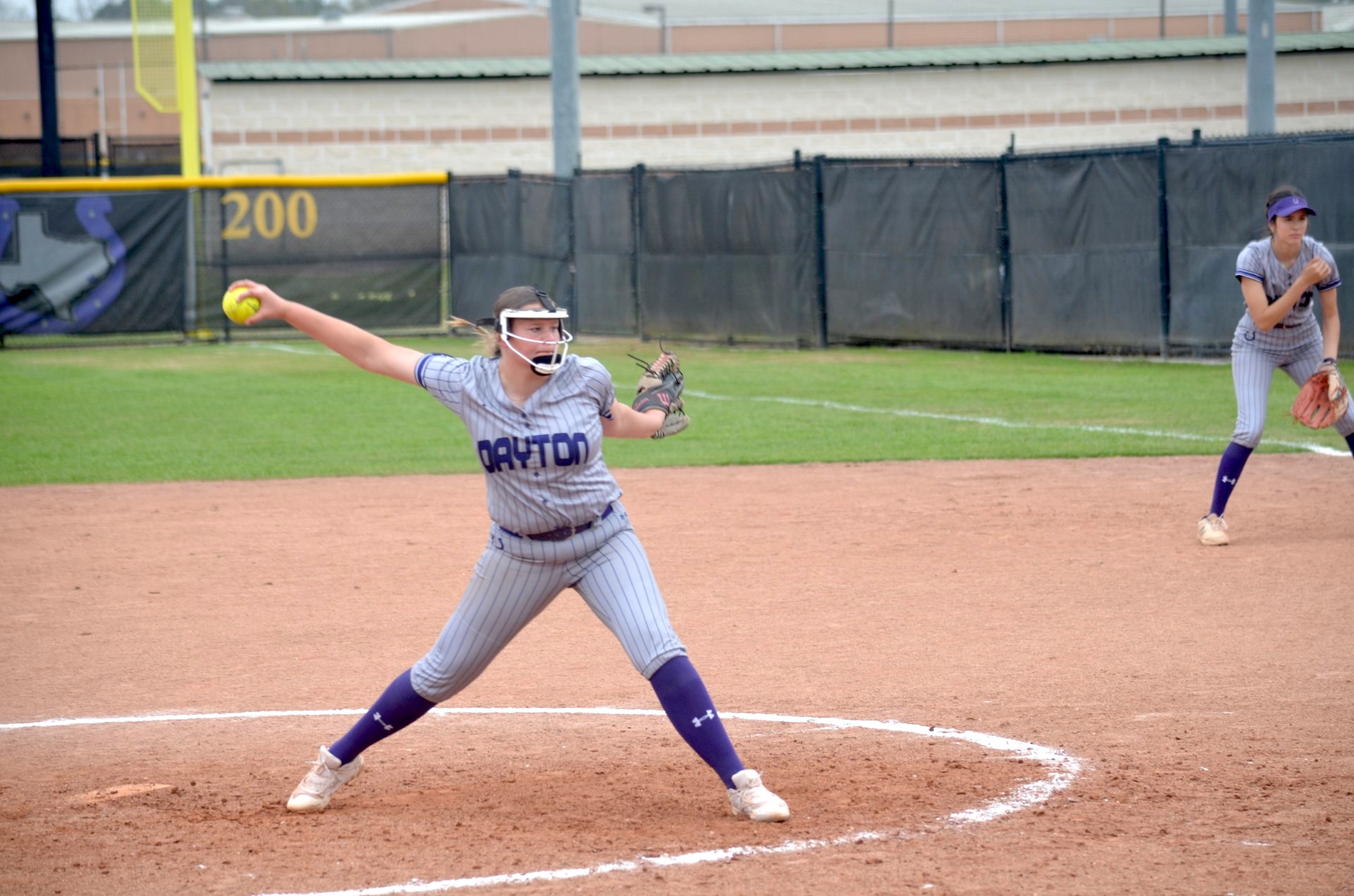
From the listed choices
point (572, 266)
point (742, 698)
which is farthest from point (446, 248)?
point (742, 698)

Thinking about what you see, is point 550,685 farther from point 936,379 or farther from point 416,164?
point 416,164

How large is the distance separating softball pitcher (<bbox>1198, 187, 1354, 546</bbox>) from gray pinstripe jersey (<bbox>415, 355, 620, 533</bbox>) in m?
5.10

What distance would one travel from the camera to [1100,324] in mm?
19672

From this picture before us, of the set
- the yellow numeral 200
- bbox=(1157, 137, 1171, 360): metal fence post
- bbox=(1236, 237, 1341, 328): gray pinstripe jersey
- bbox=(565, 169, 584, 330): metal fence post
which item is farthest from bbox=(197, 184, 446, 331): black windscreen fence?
bbox=(1236, 237, 1341, 328): gray pinstripe jersey

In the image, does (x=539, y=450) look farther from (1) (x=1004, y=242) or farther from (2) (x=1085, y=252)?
(1) (x=1004, y=242)

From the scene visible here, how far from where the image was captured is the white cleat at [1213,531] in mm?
9188

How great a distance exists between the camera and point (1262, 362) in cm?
927

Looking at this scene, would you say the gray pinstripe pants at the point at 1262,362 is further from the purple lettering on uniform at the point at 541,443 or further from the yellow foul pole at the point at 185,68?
the yellow foul pole at the point at 185,68

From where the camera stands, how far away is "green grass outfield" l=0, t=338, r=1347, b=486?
13250mm

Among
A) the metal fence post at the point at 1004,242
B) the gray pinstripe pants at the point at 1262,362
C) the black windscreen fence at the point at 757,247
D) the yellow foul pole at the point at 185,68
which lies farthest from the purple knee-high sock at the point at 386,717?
the yellow foul pole at the point at 185,68

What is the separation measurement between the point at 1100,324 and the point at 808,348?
14.1 ft

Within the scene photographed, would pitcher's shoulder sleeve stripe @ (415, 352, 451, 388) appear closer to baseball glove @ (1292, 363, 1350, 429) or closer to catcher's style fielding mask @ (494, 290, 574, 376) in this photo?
catcher's style fielding mask @ (494, 290, 574, 376)

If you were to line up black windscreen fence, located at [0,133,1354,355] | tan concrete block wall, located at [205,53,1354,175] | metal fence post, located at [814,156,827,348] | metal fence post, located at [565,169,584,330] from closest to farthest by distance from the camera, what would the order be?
black windscreen fence, located at [0,133,1354,355] < metal fence post, located at [814,156,827,348] < metal fence post, located at [565,169,584,330] < tan concrete block wall, located at [205,53,1354,175]

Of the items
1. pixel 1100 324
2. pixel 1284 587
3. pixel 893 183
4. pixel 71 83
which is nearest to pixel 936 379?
pixel 1100 324
